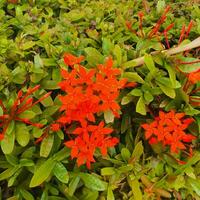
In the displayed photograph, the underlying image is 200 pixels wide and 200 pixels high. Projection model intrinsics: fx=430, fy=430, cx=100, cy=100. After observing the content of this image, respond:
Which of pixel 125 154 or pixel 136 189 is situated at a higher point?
pixel 125 154

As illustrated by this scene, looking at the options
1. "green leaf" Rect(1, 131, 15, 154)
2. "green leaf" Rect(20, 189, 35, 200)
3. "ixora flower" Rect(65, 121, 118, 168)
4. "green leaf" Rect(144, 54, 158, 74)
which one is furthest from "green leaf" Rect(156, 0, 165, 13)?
"green leaf" Rect(20, 189, 35, 200)

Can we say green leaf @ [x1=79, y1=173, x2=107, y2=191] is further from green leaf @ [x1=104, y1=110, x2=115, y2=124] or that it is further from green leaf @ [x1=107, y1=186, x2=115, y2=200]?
green leaf @ [x1=104, y1=110, x2=115, y2=124]

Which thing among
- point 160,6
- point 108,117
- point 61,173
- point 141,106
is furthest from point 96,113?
point 160,6

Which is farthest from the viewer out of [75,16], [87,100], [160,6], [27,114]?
[160,6]

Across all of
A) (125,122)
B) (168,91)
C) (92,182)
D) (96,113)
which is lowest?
(92,182)

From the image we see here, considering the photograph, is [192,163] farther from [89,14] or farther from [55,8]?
[55,8]

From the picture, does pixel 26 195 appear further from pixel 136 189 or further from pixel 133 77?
pixel 133 77

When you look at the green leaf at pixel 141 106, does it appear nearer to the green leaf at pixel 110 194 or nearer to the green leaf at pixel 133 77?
the green leaf at pixel 133 77
